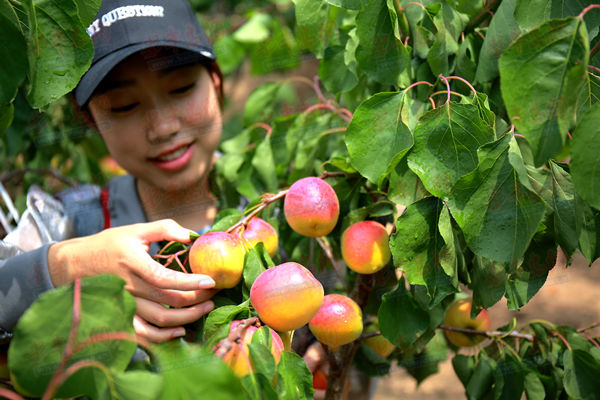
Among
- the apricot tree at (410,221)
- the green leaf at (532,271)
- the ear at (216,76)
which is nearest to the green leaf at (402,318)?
the apricot tree at (410,221)

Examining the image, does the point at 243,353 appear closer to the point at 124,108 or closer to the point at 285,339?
the point at 285,339

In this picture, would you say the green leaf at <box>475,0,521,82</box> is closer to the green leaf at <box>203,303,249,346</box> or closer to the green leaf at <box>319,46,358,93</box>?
the green leaf at <box>319,46,358,93</box>

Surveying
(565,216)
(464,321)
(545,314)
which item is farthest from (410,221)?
(545,314)

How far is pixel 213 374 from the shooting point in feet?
1.23

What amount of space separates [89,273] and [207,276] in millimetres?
150

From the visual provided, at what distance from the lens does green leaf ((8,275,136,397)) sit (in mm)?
405

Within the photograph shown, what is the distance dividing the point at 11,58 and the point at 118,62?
1.11 feet

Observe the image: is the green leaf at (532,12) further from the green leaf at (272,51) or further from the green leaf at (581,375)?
the green leaf at (272,51)

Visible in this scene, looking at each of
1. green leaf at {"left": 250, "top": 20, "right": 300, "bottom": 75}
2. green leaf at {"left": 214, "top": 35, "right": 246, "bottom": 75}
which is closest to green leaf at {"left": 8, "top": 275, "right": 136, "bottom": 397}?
green leaf at {"left": 250, "top": 20, "right": 300, "bottom": 75}

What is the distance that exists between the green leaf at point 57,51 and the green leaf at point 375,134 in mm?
284

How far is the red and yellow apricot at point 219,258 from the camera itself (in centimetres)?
57

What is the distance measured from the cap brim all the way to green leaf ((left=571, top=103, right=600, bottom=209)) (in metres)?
0.63

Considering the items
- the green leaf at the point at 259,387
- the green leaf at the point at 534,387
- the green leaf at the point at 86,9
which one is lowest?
the green leaf at the point at 534,387

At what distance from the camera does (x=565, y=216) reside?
1.73ft
